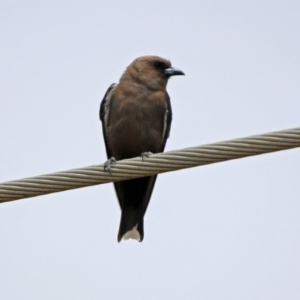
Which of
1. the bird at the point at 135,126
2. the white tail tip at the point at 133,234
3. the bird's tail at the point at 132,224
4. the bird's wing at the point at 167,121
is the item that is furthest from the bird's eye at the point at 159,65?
the white tail tip at the point at 133,234

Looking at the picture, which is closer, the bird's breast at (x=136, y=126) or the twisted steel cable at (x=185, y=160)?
the twisted steel cable at (x=185, y=160)

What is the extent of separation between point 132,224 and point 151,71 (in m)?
1.53

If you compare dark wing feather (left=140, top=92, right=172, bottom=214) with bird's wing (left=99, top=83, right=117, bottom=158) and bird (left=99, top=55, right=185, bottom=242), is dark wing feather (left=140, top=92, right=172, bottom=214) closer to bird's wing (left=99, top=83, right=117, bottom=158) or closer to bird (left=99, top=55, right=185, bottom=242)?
bird (left=99, top=55, right=185, bottom=242)

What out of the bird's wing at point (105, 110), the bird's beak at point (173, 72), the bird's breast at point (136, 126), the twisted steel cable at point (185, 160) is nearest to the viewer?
the twisted steel cable at point (185, 160)

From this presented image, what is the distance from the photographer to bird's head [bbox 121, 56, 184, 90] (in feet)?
26.6

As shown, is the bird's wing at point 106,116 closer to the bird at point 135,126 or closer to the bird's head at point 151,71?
the bird at point 135,126

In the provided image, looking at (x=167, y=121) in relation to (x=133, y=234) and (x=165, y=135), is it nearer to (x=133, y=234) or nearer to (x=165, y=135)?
(x=165, y=135)

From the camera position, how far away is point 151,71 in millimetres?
8297

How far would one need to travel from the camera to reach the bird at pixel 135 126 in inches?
304

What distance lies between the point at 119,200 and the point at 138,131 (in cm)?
76

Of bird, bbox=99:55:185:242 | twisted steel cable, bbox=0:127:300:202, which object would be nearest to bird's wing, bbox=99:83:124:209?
bird, bbox=99:55:185:242

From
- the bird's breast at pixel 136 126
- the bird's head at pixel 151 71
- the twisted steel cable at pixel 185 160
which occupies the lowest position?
the twisted steel cable at pixel 185 160

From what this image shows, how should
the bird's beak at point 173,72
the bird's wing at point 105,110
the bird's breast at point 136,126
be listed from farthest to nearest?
the bird's beak at point 173,72 < the bird's wing at point 105,110 < the bird's breast at point 136,126

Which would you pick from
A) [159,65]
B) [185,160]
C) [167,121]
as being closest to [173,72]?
[159,65]
